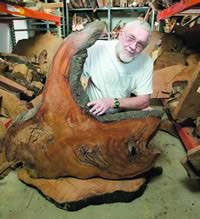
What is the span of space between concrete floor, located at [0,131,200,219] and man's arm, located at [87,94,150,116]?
43 centimetres

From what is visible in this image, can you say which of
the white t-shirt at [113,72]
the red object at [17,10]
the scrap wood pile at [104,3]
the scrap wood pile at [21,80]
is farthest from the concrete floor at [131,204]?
the scrap wood pile at [104,3]

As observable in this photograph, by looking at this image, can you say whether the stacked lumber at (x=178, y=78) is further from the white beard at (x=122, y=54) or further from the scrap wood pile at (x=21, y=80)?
the scrap wood pile at (x=21, y=80)

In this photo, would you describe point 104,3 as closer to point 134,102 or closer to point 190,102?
point 190,102

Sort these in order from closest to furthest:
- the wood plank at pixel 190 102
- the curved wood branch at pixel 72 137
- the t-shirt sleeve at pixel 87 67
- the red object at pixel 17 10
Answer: the curved wood branch at pixel 72 137
the t-shirt sleeve at pixel 87 67
the wood plank at pixel 190 102
the red object at pixel 17 10

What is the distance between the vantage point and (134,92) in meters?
1.44

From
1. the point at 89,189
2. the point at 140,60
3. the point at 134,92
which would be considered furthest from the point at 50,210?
the point at 140,60

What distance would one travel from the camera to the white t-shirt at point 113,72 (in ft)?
4.43

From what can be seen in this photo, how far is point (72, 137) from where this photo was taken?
1.17 m

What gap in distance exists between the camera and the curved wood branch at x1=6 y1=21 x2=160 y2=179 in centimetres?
110

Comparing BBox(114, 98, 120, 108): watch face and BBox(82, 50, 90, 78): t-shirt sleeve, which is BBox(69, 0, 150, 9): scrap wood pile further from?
BBox(114, 98, 120, 108): watch face

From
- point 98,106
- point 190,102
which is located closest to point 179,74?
point 190,102

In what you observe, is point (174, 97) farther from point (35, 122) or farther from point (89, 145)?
point (35, 122)

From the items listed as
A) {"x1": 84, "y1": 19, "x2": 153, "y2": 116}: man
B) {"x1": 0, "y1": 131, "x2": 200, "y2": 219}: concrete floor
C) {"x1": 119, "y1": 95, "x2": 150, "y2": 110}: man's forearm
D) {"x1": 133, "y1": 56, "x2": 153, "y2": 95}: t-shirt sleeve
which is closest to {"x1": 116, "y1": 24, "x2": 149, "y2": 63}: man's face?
{"x1": 84, "y1": 19, "x2": 153, "y2": 116}: man

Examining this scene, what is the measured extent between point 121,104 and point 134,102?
11 cm
